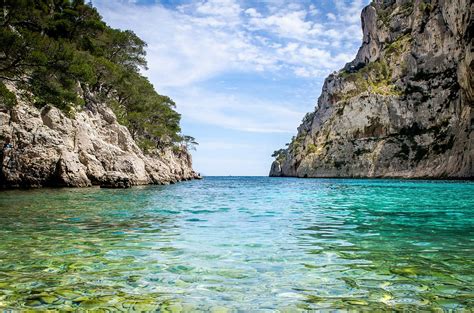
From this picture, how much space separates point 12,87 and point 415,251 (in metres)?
29.1

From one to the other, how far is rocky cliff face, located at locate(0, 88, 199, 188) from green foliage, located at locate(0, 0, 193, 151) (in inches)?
76.7

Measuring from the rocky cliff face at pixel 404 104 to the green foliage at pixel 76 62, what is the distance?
1793 inches

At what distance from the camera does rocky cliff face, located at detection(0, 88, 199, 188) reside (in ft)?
86.4

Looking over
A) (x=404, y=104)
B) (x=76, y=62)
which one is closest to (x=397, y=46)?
(x=404, y=104)

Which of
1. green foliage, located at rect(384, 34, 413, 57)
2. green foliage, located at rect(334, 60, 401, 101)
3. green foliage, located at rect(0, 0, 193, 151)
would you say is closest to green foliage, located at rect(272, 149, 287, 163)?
green foliage, located at rect(334, 60, 401, 101)

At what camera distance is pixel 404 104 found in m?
85.0

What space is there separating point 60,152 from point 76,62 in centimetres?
1247

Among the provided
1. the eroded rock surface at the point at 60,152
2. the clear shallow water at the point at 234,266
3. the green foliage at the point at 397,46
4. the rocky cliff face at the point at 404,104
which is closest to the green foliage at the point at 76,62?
the eroded rock surface at the point at 60,152

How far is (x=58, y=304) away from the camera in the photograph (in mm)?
4012

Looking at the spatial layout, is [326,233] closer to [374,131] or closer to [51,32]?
[51,32]

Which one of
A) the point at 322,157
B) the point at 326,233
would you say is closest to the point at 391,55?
the point at 322,157

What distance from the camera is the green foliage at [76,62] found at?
17.4 m

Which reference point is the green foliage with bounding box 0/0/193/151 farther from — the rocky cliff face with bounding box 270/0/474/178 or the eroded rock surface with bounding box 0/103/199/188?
the rocky cliff face with bounding box 270/0/474/178

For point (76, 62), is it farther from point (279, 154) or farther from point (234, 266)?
point (279, 154)
